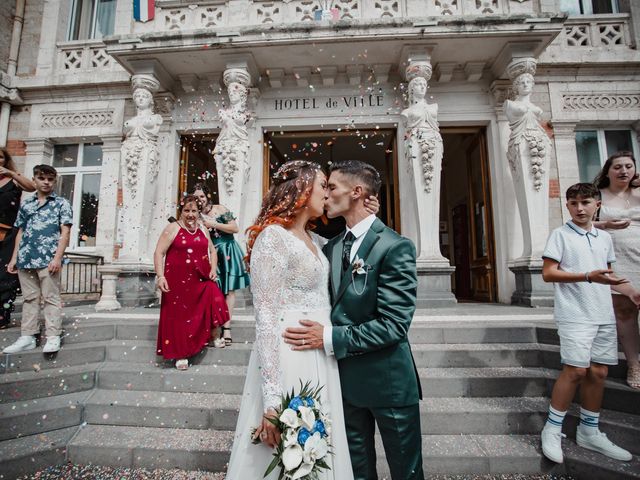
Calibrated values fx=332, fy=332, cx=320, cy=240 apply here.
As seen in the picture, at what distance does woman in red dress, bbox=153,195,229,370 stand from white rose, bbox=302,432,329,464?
2773 millimetres

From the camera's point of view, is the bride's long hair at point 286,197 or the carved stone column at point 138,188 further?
the carved stone column at point 138,188

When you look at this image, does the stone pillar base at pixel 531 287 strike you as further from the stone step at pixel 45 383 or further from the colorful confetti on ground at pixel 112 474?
the stone step at pixel 45 383

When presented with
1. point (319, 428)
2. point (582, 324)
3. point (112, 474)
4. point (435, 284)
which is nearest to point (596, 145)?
point (435, 284)

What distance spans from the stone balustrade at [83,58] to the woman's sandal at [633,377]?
10693 mm

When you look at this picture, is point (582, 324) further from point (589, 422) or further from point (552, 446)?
point (552, 446)

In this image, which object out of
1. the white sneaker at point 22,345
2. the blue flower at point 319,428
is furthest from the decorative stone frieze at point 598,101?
the white sneaker at point 22,345

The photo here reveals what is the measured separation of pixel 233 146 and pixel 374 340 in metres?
5.72

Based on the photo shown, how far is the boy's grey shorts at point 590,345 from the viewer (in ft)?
8.61

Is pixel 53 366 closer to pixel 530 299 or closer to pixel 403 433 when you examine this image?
pixel 403 433

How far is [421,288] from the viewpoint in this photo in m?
6.14

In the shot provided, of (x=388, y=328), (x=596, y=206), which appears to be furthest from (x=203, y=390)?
(x=596, y=206)

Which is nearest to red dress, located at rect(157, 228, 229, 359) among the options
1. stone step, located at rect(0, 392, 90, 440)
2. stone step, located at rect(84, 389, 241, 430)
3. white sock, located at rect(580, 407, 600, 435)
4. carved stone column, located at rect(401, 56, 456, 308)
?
stone step, located at rect(84, 389, 241, 430)

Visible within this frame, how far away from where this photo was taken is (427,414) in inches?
122

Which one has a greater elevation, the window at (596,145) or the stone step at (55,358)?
the window at (596,145)
